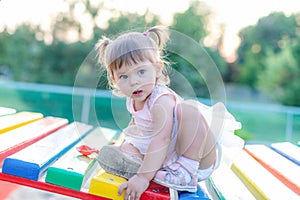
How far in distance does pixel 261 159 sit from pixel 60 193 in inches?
39.6

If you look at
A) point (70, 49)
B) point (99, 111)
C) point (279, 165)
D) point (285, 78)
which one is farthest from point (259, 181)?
point (285, 78)

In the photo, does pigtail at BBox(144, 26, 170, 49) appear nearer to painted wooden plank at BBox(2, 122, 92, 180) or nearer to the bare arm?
the bare arm

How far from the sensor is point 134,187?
124 centimetres

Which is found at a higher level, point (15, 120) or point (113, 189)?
point (15, 120)

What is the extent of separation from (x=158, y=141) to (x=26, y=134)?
2.91 feet

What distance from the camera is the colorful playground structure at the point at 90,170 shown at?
4.33 ft

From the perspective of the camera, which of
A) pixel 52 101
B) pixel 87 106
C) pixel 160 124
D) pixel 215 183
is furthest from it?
pixel 52 101

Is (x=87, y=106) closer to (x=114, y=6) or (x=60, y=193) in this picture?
(x=60, y=193)

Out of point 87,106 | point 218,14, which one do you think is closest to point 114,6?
point 218,14

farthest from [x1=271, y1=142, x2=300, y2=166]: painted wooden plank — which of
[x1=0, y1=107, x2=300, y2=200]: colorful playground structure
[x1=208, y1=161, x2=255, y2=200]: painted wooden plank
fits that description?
[x1=208, y1=161, x2=255, y2=200]: painted wooden plank

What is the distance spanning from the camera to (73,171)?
1367 millimetres

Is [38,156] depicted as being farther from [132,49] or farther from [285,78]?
[285,78]

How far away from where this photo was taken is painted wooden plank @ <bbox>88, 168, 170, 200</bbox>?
1243 millimetres

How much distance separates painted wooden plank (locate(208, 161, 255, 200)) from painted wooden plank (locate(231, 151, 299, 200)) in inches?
1.0
